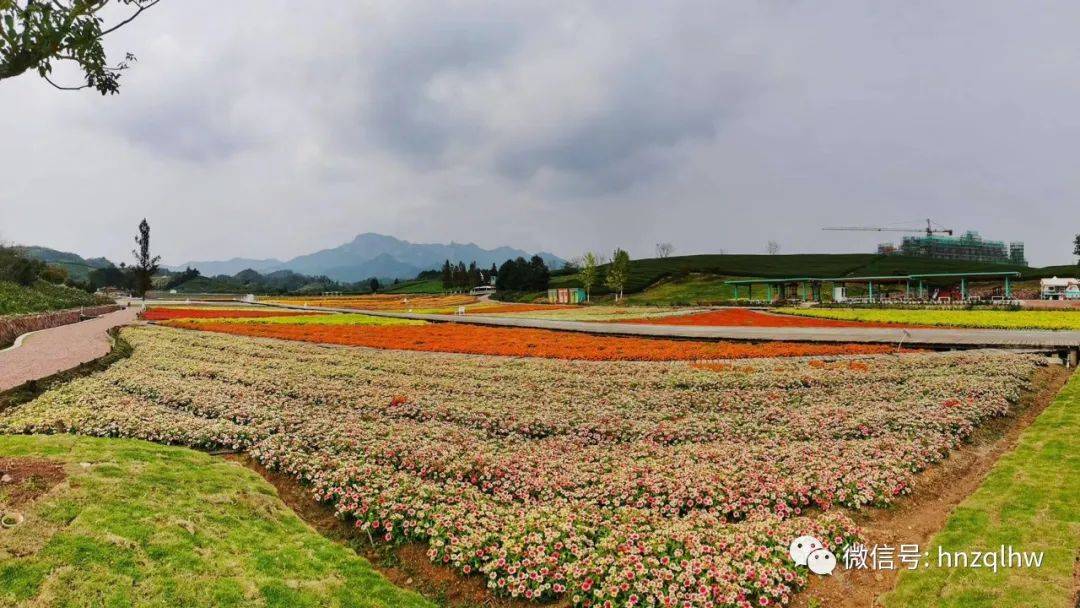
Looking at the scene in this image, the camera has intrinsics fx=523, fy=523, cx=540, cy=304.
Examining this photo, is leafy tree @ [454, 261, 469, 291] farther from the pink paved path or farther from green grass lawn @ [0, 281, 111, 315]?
the pink paved path

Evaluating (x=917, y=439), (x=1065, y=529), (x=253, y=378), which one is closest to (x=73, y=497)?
(x=253, y=378)

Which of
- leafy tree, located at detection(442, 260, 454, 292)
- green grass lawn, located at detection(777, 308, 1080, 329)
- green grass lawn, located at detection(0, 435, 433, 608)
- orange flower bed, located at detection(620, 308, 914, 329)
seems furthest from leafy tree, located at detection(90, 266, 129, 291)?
green grass lawn, located at detection(0, 435, 433, 608)

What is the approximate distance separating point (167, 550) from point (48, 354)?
26.6 meters

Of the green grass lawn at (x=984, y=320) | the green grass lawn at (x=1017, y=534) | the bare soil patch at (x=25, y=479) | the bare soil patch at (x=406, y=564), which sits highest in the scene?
the bare soil patch at (x=25, y=479)

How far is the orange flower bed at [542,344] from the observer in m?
25.1

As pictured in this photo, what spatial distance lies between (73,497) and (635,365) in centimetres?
1910

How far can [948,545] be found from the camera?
8.09 meters

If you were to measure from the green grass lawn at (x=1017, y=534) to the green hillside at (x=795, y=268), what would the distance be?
363ft

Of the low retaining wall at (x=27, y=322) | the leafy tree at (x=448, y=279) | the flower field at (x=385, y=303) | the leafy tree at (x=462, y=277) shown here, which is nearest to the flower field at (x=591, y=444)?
the low retaining wall at (x=27, y=322)

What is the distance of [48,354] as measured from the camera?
25531mm

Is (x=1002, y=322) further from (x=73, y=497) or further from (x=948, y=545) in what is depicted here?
(x=73, y=497)

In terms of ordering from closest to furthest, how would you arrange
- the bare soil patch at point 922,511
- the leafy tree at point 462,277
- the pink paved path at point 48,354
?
the bare soil patch at point 922,511 < the pink paved path at point 48,354 < the leafy tree at point 462,277

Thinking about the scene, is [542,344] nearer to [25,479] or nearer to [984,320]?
[25,479]

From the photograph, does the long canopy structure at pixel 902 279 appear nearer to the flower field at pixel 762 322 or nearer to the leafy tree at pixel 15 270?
the flower field at pixel 762 322
